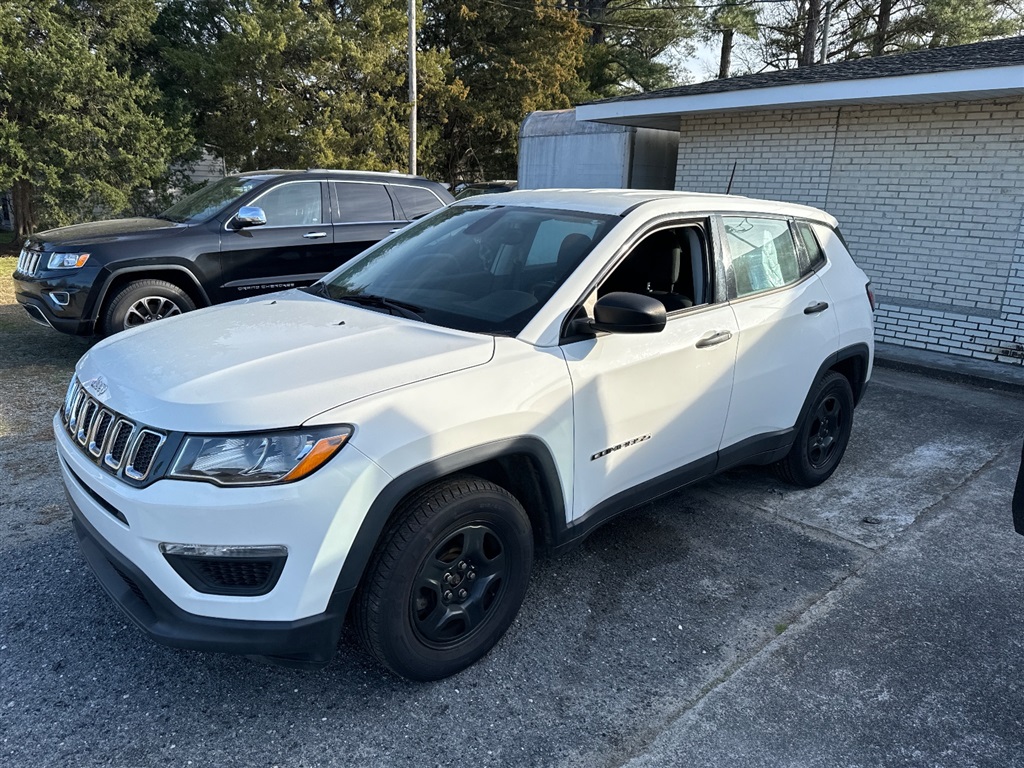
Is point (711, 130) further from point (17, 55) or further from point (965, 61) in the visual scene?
point (17, 55)

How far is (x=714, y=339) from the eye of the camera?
3432 millimetres

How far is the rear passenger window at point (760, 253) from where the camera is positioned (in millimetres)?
3746

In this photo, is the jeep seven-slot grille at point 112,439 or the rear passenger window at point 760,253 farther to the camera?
the rear passenger window at point 760,253

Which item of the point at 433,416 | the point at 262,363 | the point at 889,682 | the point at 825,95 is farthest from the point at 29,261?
the point at 825,95

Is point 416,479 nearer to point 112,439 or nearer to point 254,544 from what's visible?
point 254,544

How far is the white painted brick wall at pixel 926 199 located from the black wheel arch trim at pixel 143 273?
23.7 feet

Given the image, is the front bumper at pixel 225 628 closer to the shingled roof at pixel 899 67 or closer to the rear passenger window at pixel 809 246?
the rear passenger window at pixel 809 246

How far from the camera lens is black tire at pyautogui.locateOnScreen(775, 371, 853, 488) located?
4293mm

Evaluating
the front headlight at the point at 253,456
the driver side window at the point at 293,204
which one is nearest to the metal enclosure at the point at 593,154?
the driver side window at the point at 293,204

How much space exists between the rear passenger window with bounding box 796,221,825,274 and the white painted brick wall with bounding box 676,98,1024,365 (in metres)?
4.81

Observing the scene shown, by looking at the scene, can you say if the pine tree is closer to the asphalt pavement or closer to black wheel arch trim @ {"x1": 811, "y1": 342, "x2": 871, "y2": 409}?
the asphalt pavement

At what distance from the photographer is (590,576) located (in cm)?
344

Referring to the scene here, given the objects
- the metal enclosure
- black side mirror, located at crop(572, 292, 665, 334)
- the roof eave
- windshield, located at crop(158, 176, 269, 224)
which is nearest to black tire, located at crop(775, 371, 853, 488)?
black side mirror, located at crop(572, 292, 665, 334)

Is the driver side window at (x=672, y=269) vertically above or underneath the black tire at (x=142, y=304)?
above
